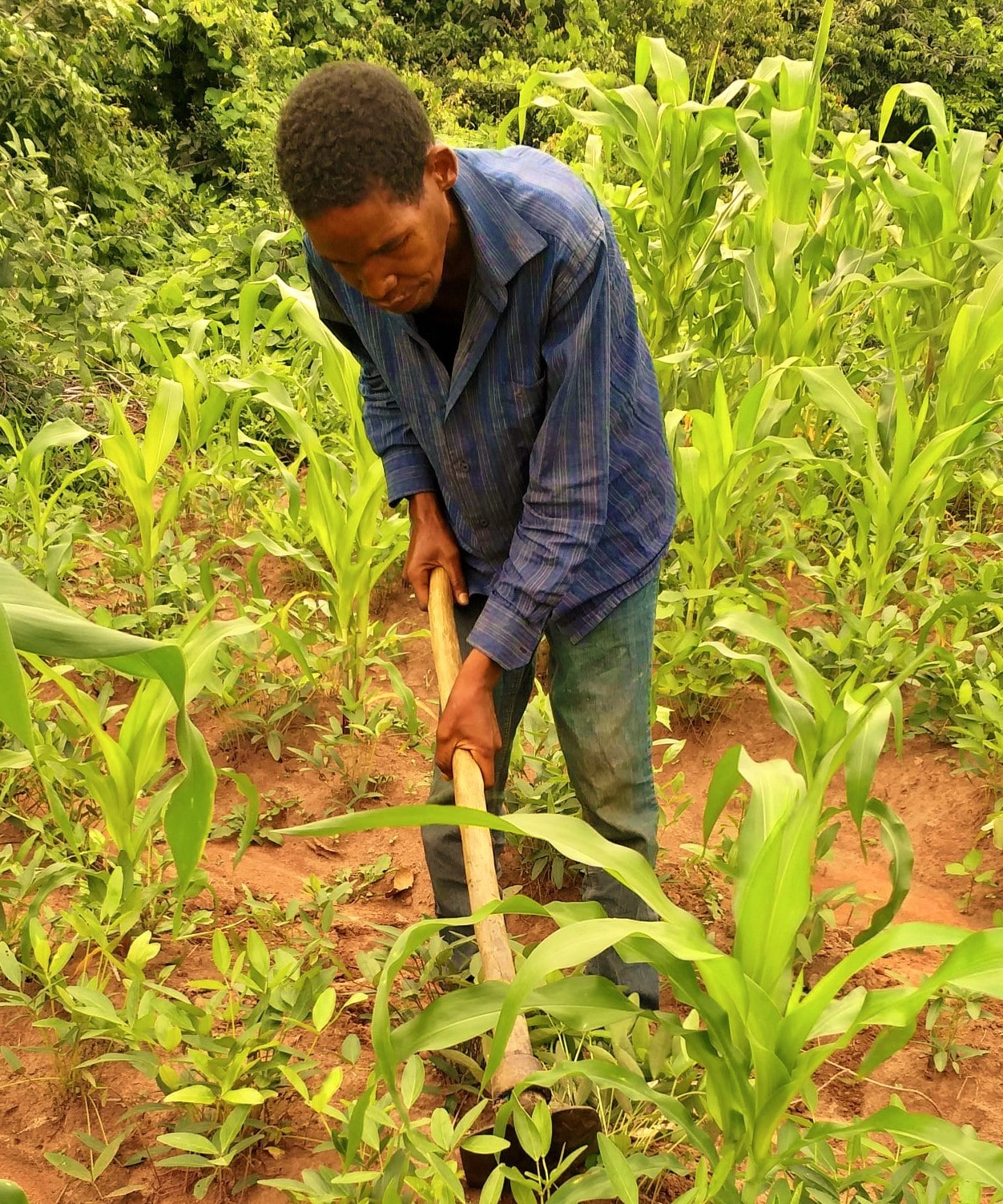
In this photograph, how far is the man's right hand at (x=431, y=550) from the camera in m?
1.81


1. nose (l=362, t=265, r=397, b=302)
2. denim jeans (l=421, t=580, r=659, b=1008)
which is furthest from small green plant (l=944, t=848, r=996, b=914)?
nose (l=362, t=265, r=397, b=302)

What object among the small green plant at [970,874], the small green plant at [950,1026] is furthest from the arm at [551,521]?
the small green plant at [970,874]

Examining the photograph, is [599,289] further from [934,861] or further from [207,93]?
[207,93]

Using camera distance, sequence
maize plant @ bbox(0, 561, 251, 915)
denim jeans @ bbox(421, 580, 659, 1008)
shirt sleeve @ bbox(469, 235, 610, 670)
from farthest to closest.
Answer: denim jeans @ bbox(421, 580, 659, 1008) < shirt sleeve @ bbox(469, 235, 610, 670) < maize plant @ bbox(0, 561, 251, 915)

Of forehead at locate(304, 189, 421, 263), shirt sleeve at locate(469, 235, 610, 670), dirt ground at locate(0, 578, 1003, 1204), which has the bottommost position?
dirt ground at locate(0, 578, 1003, 1204)

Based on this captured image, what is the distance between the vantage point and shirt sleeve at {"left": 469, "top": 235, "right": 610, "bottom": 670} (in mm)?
1409

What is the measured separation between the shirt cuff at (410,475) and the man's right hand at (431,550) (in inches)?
0.6

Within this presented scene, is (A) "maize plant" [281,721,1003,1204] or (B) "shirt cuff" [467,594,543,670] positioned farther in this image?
(B) "shirt cuff" [467,594,543,670]

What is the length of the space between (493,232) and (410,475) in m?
0.57

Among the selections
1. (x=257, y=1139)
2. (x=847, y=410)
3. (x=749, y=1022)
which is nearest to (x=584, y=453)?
(x=749, y=1022)

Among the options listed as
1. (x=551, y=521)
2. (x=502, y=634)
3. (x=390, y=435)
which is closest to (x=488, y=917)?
(x=502, y=634)

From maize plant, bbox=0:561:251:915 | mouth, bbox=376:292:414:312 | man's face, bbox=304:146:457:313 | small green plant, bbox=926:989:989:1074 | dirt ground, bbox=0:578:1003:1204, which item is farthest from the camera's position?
small green plant, bbox=926:989:989:1074

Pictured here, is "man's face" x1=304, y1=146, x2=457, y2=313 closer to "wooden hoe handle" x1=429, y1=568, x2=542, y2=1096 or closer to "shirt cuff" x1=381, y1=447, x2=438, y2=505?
"shirt cuff" x1=381, y1=447, x2=438, y2=505

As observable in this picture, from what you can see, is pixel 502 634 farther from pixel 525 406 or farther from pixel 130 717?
pixel 130 717
